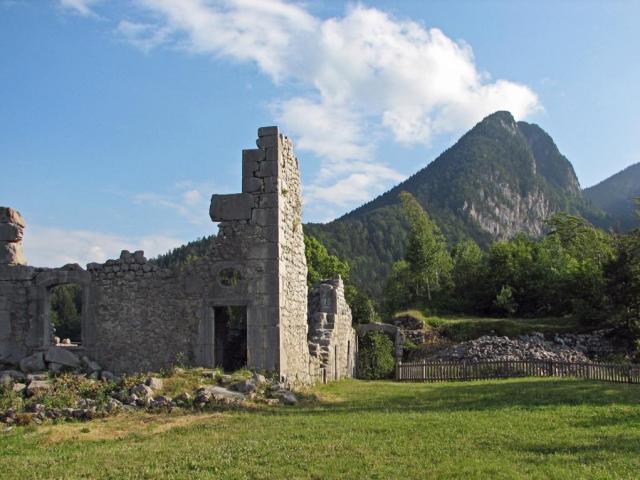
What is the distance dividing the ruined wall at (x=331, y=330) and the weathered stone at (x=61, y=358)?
770 cm

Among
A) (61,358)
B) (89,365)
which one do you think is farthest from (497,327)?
(61,358)

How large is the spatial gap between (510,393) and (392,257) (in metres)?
96.7

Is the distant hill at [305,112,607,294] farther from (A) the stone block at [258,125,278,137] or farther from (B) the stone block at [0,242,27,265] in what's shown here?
(A) the stone block at [258,125,278,137]

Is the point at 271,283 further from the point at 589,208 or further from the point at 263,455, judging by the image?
the point at 589,208

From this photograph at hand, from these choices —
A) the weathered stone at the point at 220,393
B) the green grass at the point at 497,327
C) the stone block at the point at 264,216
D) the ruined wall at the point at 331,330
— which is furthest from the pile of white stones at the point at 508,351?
the weathered stone at the point at 220,393

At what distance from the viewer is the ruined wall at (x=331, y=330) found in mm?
22641

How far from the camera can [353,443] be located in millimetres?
9727

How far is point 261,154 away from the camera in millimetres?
17344

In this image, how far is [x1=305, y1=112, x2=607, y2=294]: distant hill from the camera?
111875mm

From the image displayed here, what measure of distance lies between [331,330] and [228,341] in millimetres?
5531

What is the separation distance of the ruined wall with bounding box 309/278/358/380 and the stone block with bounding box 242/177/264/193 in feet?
22.8

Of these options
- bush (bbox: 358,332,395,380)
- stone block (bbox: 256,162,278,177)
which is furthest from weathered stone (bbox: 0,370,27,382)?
bush (bbox: 358,332,395,380)

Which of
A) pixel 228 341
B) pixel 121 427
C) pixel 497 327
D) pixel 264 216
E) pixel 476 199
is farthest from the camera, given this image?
pixel 476 199

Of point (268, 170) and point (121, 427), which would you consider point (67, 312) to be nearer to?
point (268, 170)
